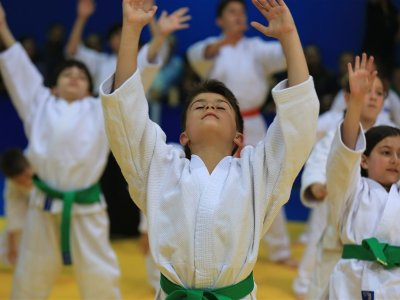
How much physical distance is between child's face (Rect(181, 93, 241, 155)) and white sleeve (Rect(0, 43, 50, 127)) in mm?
1808

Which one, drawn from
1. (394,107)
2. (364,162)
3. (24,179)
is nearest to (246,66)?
(394,107)

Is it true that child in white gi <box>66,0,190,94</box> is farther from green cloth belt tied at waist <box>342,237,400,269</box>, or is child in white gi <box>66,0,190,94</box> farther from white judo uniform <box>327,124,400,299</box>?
green cloth belt tied at waist <box>342,237,400,269</box>

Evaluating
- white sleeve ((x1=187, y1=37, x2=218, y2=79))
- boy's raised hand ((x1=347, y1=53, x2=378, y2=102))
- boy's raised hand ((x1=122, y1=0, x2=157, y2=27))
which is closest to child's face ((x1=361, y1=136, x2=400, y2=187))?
boy's raised hand ((x1=347, y1=53, x2=378, y2=102))

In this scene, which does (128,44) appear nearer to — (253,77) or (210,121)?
(210,121)

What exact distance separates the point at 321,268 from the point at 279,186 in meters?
1.15

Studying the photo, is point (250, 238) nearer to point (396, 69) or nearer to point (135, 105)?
point (135, 105)

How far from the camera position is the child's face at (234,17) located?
5238 millimetres

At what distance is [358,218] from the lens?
2803mm

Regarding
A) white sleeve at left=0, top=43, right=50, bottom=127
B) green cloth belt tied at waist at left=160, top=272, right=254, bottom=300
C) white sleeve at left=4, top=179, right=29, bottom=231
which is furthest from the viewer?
white sleeve at left=4, top=179, right=29, bottom=231

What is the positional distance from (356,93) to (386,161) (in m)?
0.41

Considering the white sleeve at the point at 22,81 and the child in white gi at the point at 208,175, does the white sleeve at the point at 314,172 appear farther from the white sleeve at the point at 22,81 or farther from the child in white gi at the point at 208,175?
the white sleeve at the point at 22,81

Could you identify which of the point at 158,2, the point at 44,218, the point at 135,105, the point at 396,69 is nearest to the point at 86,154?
the point at 44,218

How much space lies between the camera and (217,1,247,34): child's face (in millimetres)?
5238

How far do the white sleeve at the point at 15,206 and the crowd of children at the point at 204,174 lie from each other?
586 millimetres
